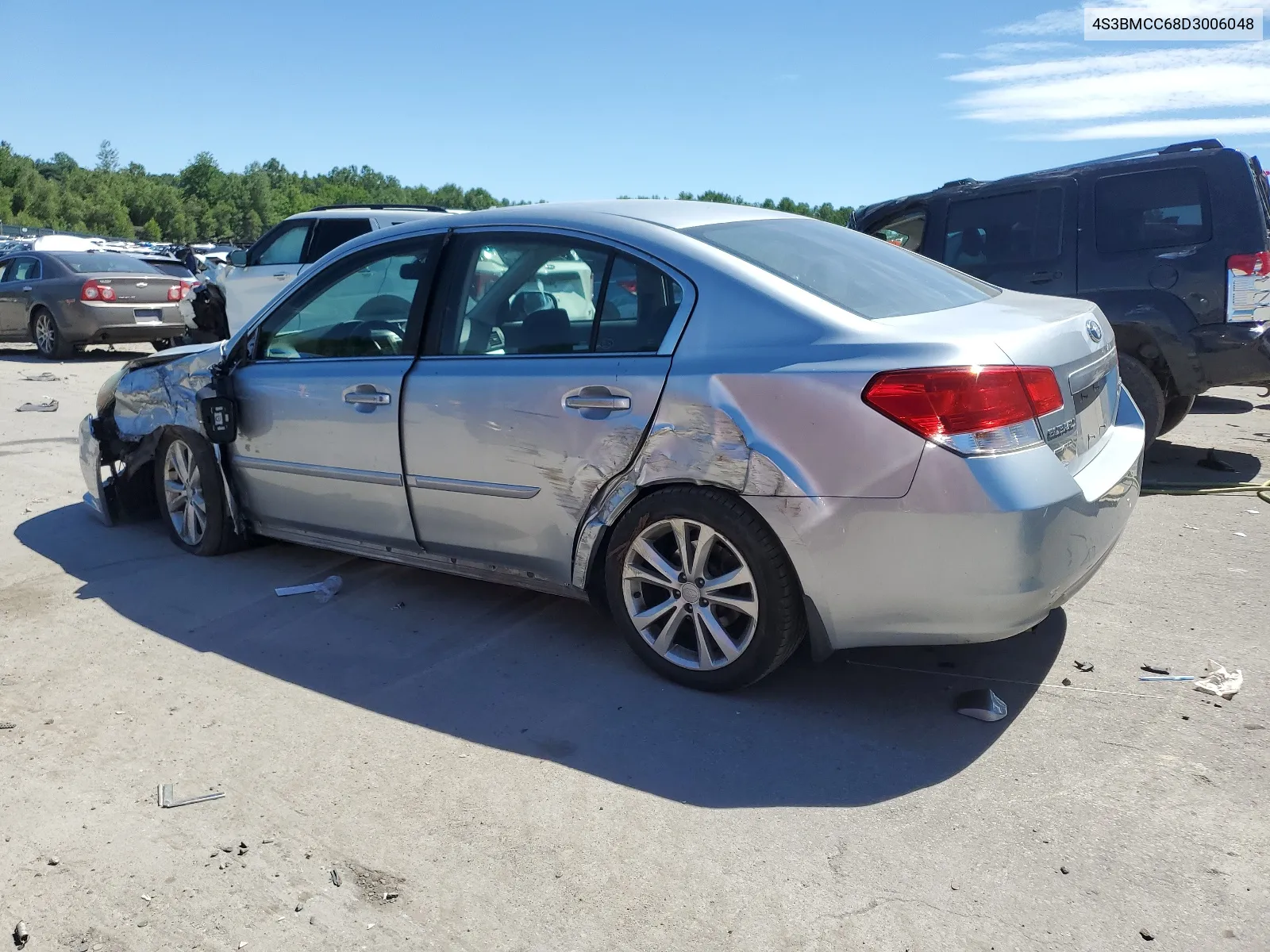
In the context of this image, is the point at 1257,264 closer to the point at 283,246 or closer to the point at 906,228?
the point at 906,228

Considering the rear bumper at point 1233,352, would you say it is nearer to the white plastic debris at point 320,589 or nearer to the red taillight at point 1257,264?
the red taillight at point 1257,264

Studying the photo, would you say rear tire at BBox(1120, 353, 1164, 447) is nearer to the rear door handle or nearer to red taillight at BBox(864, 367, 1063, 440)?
red taillight at BBox(864, 367, 1063, 440)

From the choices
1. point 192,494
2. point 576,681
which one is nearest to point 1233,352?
point 576,681

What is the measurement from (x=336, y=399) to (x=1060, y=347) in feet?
9.71

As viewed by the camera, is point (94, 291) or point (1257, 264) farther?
point (94, 291)

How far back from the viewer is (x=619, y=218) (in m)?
4.06

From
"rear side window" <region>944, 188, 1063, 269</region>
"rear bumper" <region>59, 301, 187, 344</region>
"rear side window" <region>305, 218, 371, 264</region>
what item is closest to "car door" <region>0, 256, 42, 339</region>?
"rear bumper" <region>59, 301, 187, 344</region>

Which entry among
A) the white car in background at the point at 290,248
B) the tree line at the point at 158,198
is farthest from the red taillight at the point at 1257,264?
the tree line at the point at 158,198

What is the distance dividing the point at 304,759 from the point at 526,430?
4.59ft

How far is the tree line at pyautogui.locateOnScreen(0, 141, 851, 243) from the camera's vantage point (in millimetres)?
98438

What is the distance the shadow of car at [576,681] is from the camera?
329 cm

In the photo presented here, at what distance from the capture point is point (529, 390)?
402cm

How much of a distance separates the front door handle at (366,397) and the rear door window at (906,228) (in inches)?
201

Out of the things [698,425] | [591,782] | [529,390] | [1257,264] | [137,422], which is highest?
[1257,264]
